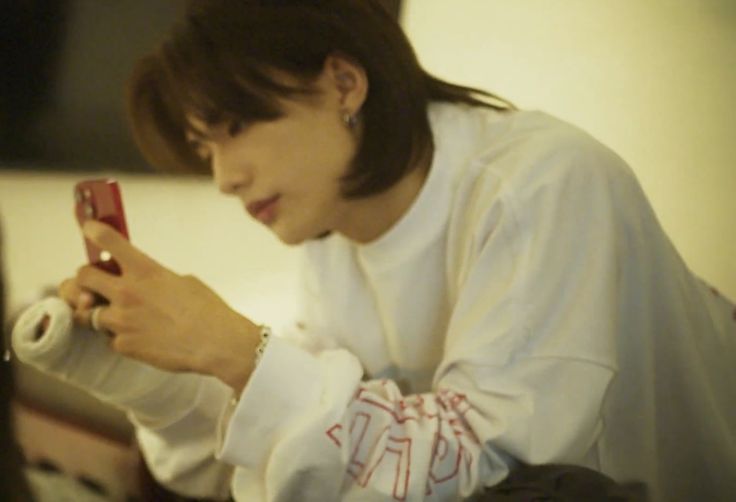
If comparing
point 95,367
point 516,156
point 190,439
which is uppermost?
point 516,156

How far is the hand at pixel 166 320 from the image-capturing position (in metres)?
0.52

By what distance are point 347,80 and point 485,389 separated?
30 cm

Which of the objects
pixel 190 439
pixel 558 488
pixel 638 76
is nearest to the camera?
pixel 558 488

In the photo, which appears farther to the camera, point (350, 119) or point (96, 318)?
point (350, 119)

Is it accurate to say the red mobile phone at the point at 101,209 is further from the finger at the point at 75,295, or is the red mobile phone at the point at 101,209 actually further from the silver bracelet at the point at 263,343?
the silver bracelet at the point at 263,343

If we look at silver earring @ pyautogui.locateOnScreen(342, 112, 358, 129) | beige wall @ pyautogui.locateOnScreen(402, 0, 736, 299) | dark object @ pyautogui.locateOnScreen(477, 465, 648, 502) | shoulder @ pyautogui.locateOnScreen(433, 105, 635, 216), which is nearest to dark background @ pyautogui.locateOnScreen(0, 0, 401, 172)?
silver earring @ pyautogui.locateOnScreen(342, 112, 358, 129)

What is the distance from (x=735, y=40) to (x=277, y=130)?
0.68m

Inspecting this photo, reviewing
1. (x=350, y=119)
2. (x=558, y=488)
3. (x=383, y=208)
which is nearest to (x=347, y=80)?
(x=350, y=119)

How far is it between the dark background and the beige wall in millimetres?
424

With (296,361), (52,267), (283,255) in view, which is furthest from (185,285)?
(283,255)

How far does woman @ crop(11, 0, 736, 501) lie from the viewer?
526 millimetres

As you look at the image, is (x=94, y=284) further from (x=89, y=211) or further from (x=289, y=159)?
(x=289, y=159)

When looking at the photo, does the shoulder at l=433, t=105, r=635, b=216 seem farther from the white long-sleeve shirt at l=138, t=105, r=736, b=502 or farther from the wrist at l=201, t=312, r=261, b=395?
the wrist at l=201, t=312, r=261, b=395

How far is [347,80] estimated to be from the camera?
63 cm
